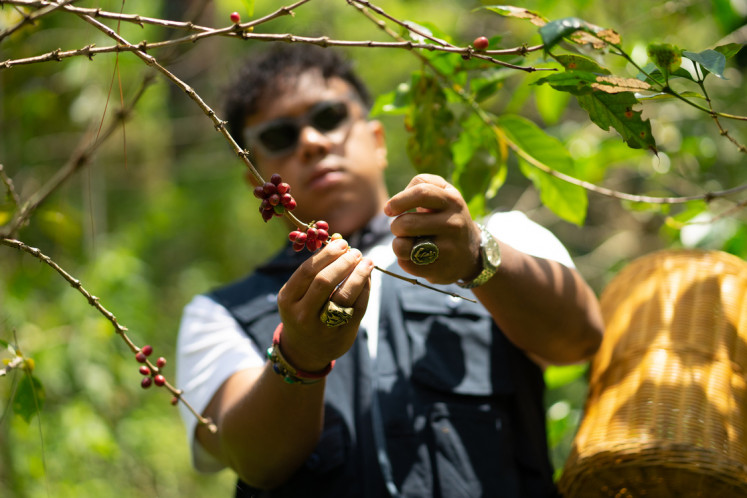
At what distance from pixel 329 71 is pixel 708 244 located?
118cm

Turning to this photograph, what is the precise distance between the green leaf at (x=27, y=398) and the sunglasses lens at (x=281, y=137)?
867 mm

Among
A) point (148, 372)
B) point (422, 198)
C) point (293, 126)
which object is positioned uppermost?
point (293, 126)

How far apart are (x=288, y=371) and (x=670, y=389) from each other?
28.9 inches

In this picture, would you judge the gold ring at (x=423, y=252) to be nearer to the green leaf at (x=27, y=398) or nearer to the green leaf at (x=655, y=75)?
the green leaf at (x=655, y=75)

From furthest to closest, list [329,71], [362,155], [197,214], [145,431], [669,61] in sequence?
[197,214]
[145,431]
[329,71]
[362,155]
[669,61]

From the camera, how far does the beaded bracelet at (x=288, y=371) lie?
112cm

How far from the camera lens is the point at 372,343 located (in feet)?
5.21

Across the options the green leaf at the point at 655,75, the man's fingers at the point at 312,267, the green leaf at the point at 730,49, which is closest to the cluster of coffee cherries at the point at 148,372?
the man's fingers at the point at 312,267

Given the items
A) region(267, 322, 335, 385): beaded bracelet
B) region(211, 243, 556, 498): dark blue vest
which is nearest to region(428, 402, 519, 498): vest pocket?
region(211, 243, 556, 498): dark blue vest

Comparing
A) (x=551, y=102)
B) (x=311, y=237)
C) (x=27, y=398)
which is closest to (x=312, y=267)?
(x=311, y=237)

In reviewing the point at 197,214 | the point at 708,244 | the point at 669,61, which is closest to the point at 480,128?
the point at 669,61

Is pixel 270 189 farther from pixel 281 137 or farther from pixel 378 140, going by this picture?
pixel 378 140

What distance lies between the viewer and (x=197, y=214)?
5.60 metres

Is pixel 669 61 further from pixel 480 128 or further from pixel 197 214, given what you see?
pixel 197 214
